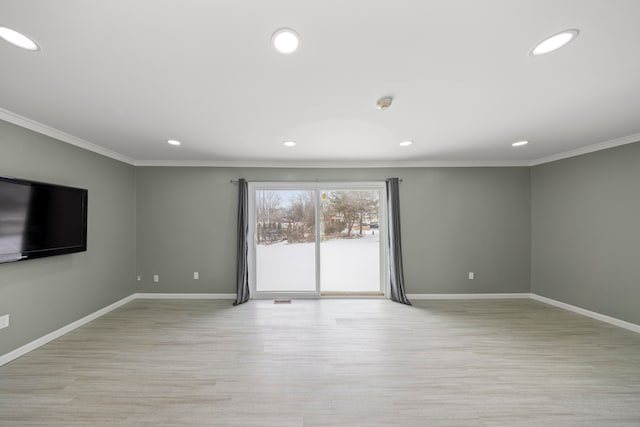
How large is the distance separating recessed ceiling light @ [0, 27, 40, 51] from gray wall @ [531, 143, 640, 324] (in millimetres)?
5694

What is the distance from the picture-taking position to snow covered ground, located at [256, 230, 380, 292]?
4160 millimetres

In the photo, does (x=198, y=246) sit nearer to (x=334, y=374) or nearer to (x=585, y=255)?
(x=334, y=374)

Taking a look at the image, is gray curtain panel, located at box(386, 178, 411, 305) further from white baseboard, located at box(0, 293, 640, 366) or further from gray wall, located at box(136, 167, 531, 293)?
white baseboard, located at box(0, 293, 640, 366)

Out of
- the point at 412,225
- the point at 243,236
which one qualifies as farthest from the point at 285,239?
the point at 412,225

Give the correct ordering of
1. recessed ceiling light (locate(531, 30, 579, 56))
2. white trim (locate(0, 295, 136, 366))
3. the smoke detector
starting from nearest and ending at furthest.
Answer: recessed ceiling light (locate(531, 30, 579, 56)) → the smoke detector → white trim (locate(0, 295, 136, 366))

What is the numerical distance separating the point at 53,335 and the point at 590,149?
23.6 ft

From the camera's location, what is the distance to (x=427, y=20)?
116 centimetres

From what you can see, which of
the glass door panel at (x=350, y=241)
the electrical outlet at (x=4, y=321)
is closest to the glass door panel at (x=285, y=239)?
the glass door panel at (x=350, y=241)

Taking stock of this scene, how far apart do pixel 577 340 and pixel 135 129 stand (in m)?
5.56

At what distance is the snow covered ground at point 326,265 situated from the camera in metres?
4.16

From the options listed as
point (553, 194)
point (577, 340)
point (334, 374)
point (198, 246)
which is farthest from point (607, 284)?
point (198, 246)

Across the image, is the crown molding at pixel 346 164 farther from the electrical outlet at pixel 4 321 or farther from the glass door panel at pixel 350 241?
the electrical outlet at pixel 4 321

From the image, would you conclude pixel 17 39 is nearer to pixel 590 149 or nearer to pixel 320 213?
pixel 320 213

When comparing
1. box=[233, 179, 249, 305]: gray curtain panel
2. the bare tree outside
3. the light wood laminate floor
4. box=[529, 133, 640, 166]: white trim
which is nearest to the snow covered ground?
the bare tree outside
